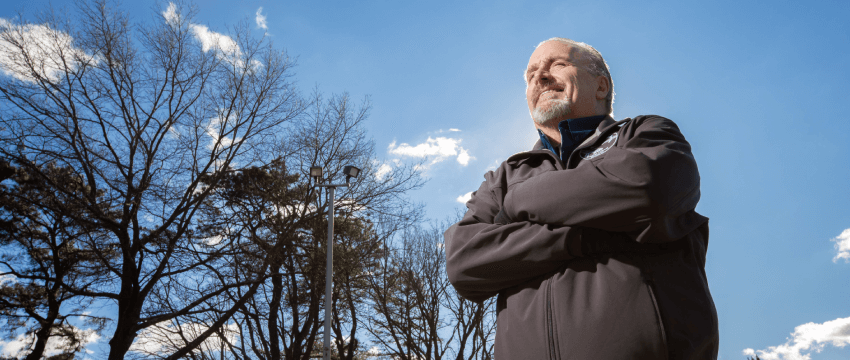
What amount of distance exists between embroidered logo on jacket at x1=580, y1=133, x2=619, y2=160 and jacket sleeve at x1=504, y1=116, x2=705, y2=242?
9cm

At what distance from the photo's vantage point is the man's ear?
1.73 m

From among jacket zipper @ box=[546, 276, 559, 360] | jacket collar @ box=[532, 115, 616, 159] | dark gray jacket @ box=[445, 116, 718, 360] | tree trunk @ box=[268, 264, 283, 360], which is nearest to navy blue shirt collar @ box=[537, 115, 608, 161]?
jacket collar @ box=[532, 115, 616, 159]

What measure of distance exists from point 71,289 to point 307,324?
4.89 meters

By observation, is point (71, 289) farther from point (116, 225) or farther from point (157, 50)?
point (157, 50)

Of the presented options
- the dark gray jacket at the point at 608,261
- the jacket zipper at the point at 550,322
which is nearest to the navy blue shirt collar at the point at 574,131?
the dark gray jacket at the point at 608,261

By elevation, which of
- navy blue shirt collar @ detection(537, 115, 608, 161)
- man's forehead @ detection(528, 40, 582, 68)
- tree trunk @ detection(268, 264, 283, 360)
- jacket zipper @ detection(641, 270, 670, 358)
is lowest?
jacket zipper @ detection(641, 270, 670, 358)

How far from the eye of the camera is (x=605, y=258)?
1194 mm

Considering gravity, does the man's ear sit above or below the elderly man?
above

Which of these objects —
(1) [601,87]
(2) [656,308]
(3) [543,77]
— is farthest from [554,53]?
(2) [656,308]

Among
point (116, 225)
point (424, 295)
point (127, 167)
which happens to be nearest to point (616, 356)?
point (116, 225)

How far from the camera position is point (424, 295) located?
45.4 feet

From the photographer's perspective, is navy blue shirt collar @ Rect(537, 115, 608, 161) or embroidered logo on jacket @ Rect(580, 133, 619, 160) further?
navy blue shirt collar @ Rect(537, 115, 608, 161)

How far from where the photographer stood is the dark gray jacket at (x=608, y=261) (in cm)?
109

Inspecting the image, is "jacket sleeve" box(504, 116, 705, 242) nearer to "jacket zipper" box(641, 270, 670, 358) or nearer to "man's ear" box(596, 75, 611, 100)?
"jacket zipper" box(641, 270, 670, 358)
